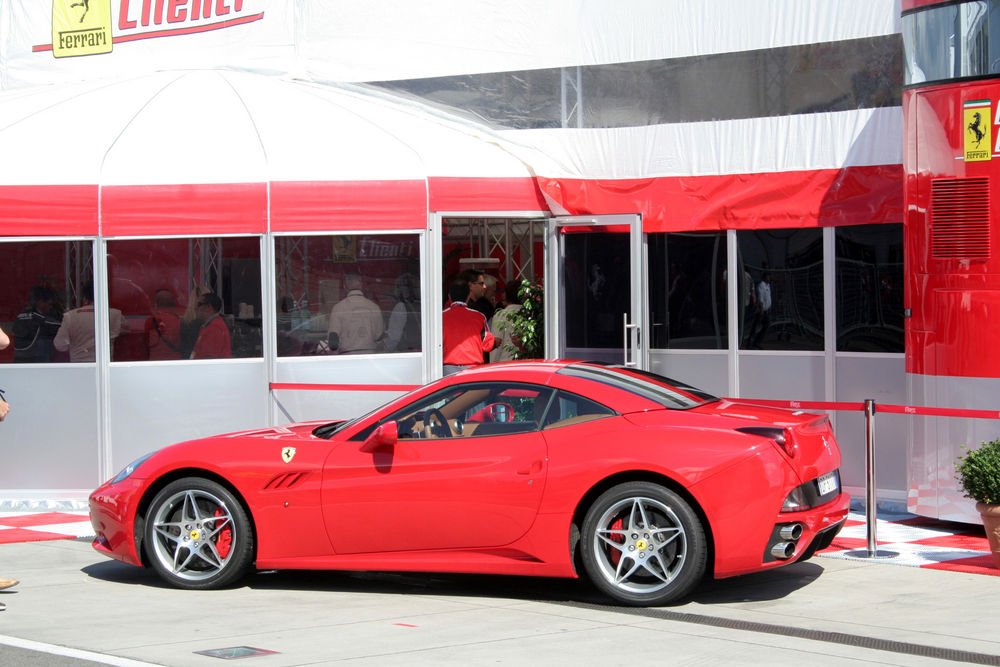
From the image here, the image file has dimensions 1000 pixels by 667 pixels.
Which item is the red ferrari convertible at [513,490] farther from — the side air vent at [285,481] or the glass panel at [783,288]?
the glass panel at [783,288]

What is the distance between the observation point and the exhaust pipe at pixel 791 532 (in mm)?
7883

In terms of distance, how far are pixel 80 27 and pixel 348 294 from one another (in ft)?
18.6

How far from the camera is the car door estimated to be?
8258mm

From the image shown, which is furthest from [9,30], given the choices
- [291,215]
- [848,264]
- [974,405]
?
[974,405]

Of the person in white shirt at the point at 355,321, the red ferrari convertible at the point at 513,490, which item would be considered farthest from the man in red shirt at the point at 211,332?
the red ferrari convertible at the point at 513,490

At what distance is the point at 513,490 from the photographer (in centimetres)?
822

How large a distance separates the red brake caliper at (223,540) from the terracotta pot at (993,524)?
4.92 metres

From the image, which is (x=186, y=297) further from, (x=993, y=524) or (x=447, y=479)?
(x=993, y=524)

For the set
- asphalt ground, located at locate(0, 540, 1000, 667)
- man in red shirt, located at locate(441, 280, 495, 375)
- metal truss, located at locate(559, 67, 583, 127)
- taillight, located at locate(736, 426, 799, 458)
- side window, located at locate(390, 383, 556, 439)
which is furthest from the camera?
metal truss, located at locate(559, 67, 583, 127)

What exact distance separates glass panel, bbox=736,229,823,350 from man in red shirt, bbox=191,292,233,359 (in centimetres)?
498

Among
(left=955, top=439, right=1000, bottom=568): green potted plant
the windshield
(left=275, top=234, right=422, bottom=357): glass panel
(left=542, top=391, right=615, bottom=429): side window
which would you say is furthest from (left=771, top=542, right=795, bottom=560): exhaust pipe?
(left=275, top=234, right=422, bottom=357): glass panel

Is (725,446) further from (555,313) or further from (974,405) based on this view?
(555,313)

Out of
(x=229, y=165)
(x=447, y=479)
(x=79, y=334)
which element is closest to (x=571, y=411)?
(x=447, y=479)

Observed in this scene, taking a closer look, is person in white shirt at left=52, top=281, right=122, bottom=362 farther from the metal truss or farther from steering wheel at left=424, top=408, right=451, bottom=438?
steering wheel at left=424, top=408, right=451, bottom=438
